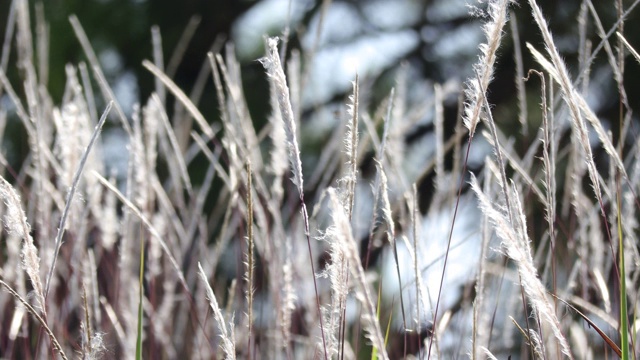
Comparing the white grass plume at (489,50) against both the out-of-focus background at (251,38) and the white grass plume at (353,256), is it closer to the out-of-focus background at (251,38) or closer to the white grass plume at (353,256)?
the white grass plume at (353,256)

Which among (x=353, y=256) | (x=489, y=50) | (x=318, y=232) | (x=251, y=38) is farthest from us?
(x=251, y=38)

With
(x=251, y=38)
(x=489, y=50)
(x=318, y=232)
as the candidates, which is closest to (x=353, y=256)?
(x=489, y=50)

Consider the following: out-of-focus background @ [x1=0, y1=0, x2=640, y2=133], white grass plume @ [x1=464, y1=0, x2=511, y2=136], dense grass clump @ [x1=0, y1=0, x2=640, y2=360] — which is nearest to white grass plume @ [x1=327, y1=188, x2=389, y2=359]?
dense grass clump @ [x1=0, y1=0, x2=640, y2=360]

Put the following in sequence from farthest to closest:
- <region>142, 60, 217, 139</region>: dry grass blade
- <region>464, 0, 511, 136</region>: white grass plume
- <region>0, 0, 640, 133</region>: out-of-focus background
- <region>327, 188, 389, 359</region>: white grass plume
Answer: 1. <region>0, 0, 640, 133</region>: out-of-focus background
2. <region>142, 60, 217, 139</region>: dry grass blade
3. <region>464, 0, 511, 136</region>: white grass plume
4. <region>327, 188, 389, 359</region>: white grass plume

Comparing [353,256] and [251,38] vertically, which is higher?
[251,38]

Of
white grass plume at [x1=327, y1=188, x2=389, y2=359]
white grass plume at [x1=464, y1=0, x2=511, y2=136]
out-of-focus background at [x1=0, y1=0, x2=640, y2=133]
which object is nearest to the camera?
white grass plume at [x1=327, y1=188, x2=389, y2=359]

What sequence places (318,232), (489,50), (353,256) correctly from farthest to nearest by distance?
(318,232) < (489,50) < (353,256)

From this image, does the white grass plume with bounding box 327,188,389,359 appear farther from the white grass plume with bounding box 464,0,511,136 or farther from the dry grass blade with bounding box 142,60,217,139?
the dry grass blade with bounding box 142,60,217,139

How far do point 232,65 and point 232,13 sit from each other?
2188mm

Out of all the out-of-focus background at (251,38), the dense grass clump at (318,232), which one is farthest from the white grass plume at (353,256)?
the out-of-focus background at (251,38)

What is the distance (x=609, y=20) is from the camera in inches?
120

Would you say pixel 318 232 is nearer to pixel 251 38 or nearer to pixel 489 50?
pixel 489 50

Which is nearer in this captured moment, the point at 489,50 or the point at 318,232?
the point at 489,50

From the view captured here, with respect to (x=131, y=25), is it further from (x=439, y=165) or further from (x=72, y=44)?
(x=439, y=165)
